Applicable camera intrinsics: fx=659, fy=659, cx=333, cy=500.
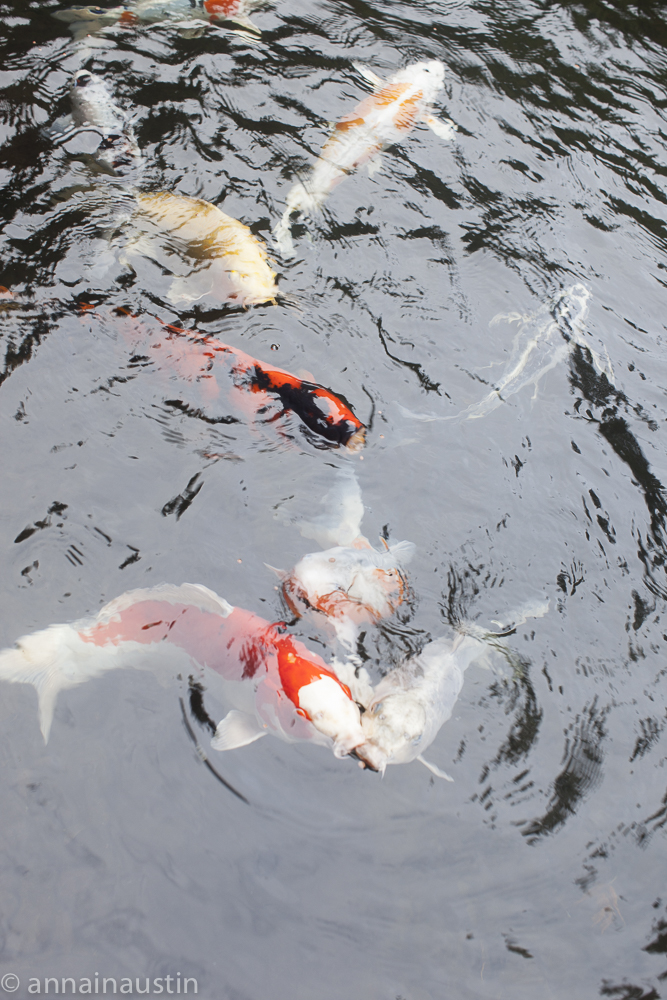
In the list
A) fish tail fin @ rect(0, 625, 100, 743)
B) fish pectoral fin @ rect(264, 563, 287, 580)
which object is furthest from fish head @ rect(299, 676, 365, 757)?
Answer: fish tail fin @ rect(0, 625, 100, 743)

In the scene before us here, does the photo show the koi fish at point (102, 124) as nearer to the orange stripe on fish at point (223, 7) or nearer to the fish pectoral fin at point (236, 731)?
the orange stripe on fish at point (223, 7)

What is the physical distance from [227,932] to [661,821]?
2371 millimetres

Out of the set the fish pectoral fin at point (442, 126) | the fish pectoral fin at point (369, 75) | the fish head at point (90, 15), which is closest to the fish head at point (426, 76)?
the fish pectoral fin at point (369, 75)

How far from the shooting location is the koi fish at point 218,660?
3.64m

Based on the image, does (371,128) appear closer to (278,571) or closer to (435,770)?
(278,571)

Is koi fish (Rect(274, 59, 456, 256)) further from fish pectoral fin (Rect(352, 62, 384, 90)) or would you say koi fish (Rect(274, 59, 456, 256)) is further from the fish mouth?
the fish mouth

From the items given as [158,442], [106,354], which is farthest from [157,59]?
[158,442]

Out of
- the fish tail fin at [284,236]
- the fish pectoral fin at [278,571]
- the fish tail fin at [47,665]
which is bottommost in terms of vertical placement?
the fish tail fin at [47,665]

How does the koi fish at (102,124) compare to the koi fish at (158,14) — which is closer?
the koi fish at (102,124)

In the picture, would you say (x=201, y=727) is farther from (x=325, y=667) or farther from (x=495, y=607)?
(x=495, y=607)

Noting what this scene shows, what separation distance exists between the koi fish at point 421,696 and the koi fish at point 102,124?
5024 millimetres

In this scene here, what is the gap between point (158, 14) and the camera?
7.32m

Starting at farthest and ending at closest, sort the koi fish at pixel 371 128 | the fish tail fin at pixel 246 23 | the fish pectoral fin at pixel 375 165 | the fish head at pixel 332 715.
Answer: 1. the fish tail fin at pixel 246 23
2. the fish pectoral fin at pixel 375 165
3. the koi fish at pixel 371 128
4. the fish head at pixel 332 715

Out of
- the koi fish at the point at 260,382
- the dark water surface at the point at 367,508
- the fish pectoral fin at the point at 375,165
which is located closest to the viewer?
the dark water surface at the point at 367,508
